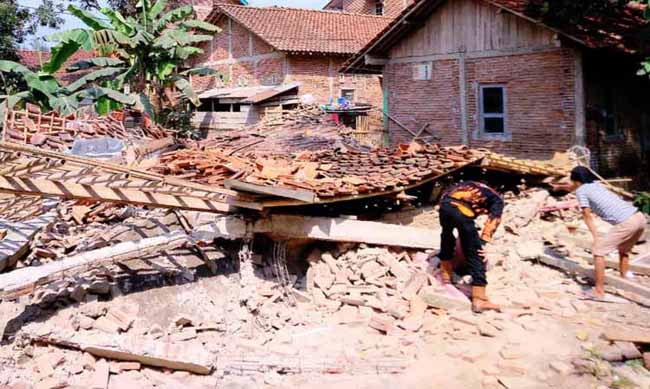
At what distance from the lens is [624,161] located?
15.5m

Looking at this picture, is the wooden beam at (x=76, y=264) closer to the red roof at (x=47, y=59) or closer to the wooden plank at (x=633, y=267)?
the wooden plank at (x=633, y=267)

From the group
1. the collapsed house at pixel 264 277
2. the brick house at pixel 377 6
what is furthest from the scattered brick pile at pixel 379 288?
the brick house at pixel 377 6

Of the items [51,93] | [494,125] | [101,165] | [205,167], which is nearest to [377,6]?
[51,93]

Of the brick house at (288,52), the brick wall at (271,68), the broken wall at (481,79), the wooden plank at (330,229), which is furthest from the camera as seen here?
the brick wall at (271,68)

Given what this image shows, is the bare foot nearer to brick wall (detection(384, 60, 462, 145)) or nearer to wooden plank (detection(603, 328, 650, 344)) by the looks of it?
wooden plank (detection(603, 328, 650, 344))

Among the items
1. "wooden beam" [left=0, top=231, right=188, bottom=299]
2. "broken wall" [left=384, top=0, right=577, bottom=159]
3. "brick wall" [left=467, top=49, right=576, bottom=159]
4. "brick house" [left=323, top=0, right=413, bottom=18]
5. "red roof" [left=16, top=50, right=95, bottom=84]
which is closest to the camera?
"wooden beam" [left=0, top=231, right=188, bottom=299]

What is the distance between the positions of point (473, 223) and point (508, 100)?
8575mm

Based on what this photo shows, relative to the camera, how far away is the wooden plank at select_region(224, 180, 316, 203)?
7.80m

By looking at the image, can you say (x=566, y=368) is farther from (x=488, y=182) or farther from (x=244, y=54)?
(x=244, y=54)

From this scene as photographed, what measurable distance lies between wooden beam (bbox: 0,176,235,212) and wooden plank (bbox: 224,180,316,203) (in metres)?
0.58

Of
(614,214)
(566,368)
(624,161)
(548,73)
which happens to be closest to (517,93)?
(548,73)

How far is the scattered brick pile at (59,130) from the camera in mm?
15562

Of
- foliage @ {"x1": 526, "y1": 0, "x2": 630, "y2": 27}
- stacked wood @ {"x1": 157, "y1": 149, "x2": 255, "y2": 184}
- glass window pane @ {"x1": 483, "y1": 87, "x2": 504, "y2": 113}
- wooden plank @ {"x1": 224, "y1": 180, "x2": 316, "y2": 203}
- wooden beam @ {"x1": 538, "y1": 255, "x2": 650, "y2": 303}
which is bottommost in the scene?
wooden beam @ {"x1": 538, "y1": 255, "x2": 650, "y2": 303}

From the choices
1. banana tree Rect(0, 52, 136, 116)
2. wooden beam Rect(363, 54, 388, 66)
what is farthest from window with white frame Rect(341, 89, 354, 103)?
banana tree Rect(0, 52, 136, 116)
